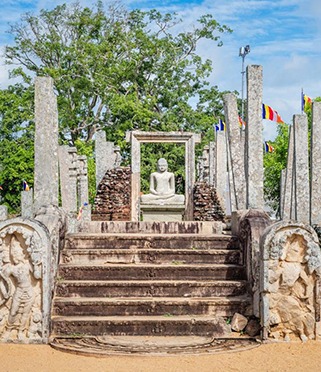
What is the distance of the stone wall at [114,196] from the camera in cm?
1656

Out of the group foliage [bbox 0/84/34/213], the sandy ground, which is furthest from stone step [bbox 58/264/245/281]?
foliage [bbox 0/84/34/213]

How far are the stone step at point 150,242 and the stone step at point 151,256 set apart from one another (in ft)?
0.65

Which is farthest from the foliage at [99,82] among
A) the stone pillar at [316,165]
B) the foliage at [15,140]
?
the stone pillar at [316,165]

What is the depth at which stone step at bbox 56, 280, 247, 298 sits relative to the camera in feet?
24.9

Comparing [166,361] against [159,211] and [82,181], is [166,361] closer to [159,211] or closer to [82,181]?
[159,211]

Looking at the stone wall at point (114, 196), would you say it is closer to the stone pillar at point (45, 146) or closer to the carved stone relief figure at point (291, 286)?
the stone pillar at point (45, 146)

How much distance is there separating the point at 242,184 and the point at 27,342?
447cm

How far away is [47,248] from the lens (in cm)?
696

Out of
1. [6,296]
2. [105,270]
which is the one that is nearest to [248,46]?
[105,270]

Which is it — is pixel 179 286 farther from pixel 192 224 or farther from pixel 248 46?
pixel 248 46

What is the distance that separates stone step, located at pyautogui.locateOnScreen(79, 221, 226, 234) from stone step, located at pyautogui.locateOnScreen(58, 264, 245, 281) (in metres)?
1.45

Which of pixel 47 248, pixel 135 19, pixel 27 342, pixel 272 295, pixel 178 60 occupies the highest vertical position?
pixel 135 19

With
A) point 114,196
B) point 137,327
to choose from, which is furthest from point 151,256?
point 114,196

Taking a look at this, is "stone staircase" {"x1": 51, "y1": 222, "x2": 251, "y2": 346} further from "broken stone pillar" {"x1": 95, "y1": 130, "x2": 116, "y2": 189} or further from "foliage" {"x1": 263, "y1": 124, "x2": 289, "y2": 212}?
"foliage" {"x1": 263, "y1": 124, "x2": 289, "y2": 212}
